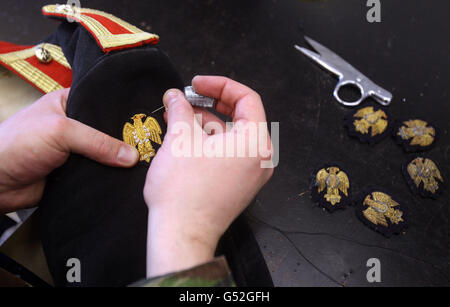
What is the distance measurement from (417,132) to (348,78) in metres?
0.25

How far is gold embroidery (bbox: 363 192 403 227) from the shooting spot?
827 millimetres

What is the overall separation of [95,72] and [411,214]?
87cm

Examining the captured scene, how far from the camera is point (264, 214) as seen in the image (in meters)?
0.84

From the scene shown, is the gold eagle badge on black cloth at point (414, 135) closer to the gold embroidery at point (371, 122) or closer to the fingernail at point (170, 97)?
the gold embroidery at point (371, 122)

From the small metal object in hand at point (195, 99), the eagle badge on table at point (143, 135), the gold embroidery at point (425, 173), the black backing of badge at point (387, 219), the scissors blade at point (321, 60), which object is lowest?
the black backing of badge at point (387, 219)

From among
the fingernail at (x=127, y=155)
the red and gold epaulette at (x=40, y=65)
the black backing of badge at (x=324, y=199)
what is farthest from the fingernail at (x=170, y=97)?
the black backing of badge at (x=324, y=199)

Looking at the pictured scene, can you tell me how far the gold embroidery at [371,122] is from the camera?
91cm

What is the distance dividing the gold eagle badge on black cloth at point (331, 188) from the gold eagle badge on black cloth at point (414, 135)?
0.21m

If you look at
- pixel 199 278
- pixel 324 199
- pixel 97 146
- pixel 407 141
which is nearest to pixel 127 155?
pixel 97 146

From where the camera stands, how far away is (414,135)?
0.90 m

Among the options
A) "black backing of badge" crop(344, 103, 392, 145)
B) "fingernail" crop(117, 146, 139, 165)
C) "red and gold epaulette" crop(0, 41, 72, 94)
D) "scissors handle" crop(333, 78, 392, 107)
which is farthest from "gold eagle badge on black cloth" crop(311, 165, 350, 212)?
"red and gold epaulette" crop(0, 41, 72, 94)

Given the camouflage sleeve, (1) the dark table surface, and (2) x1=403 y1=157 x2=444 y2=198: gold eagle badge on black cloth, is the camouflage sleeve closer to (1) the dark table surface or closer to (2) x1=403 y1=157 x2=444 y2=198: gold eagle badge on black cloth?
(1) the dark table surface
